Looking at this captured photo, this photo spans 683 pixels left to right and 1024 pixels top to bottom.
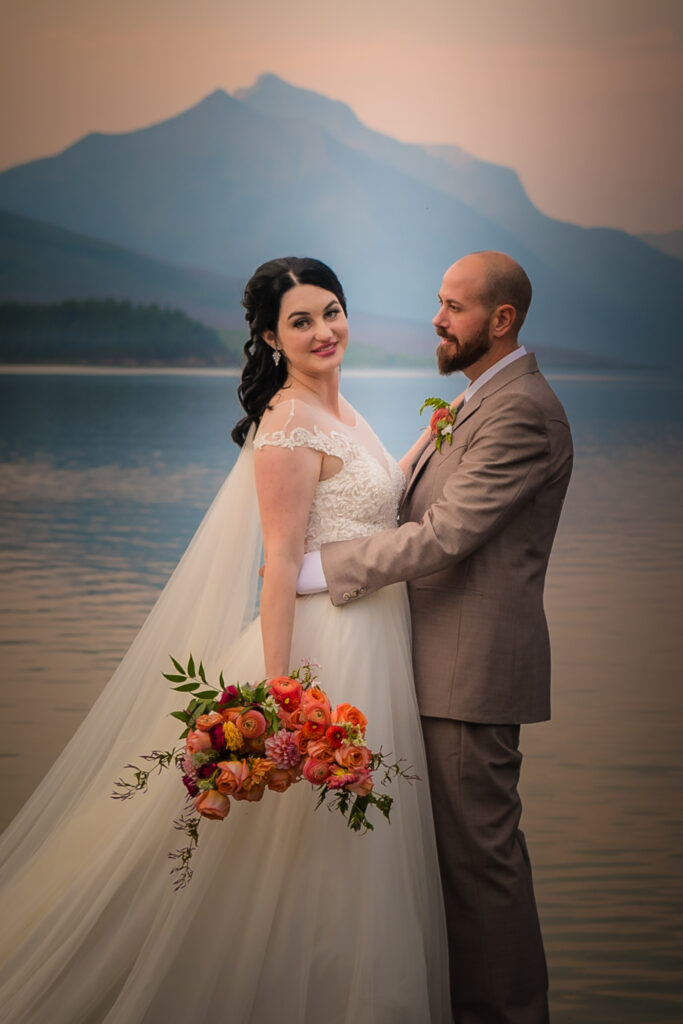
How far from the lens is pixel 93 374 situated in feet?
29.9

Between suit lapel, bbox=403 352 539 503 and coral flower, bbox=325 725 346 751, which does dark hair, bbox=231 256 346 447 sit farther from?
coral flower, bbox=325 725 346 751

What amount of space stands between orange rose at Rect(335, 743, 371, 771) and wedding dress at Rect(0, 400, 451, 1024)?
306 millimetres

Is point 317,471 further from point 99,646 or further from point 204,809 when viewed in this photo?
point 99,646

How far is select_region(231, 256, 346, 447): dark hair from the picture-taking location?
266cm

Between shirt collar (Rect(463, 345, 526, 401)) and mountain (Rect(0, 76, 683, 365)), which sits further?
mountain (Rect(0, 76, 683, 365))

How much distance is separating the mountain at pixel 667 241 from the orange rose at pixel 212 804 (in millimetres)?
5867

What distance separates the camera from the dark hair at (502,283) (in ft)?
8.54

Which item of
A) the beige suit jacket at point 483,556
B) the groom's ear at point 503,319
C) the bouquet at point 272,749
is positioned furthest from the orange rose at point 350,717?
the groom's ear at point 503,319

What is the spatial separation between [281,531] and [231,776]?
0.58m

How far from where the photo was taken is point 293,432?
2.54m

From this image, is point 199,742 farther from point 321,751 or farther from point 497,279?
point 497,279

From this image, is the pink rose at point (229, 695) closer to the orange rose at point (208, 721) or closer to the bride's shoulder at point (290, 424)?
the orange rose at point (208, 721)

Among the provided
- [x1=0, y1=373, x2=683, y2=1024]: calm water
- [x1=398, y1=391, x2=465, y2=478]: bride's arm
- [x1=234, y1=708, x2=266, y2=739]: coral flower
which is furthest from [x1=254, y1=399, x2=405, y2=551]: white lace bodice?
[x1=0, y1=373, x2=683, y2=1024]: calm water

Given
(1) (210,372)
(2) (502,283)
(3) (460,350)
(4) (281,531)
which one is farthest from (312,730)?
(1) (210,372)
